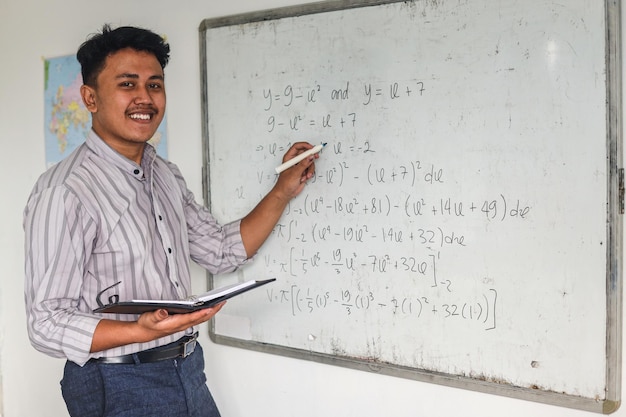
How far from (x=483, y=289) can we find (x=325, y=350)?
56 cm

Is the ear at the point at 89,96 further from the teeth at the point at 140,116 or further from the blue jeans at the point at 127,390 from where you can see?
the blue jeans at the point at 127,390

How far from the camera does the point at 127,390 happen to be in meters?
1.68

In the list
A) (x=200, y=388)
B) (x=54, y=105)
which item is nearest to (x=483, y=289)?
(x=200, y=388)

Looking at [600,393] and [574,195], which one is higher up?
[574,195]

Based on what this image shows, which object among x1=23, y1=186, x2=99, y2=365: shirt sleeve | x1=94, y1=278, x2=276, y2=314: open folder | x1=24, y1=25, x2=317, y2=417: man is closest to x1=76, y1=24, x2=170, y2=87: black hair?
x1=24, y1=25, x2=317, y2=417: man

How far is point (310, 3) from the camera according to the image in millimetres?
1943

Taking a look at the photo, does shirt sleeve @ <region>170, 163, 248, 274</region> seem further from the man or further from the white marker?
the white marker

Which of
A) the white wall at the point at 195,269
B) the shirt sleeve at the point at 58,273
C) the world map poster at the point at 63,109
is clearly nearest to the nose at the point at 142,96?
the shirt sleeve at the point at 58,273

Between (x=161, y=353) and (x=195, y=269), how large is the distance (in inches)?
23.9

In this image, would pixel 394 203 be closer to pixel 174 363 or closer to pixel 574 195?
pixel 574 195

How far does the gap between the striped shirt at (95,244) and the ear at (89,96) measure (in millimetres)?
73

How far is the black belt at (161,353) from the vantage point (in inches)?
66.1

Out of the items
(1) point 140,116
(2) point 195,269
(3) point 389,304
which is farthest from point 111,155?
(3) point 389,304

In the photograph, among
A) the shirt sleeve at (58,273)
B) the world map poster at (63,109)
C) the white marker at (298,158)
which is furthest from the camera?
the world map poster at (63,109)
